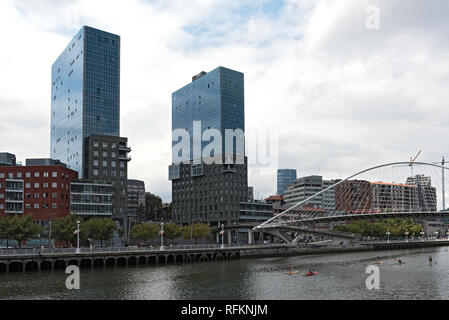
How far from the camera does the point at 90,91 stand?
184125 mm

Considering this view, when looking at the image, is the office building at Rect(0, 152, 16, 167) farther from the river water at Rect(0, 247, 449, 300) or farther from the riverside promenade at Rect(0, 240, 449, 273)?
the river water at Rect(0, 247, 449, 300)

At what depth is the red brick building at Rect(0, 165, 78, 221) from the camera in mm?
132500

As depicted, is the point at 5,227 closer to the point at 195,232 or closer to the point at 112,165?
the point at 195,232

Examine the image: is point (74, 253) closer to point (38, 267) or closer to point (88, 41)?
point (38, 267)

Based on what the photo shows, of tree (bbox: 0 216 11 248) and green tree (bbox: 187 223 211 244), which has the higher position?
tree (bbox: 0 216 11 248)

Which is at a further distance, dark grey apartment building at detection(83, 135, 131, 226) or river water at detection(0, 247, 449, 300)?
dark grey apartment building at detection(83, 135, 131, 226)

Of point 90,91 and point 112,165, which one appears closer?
point 112,165

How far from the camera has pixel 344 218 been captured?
124188mm

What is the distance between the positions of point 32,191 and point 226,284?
283 ft

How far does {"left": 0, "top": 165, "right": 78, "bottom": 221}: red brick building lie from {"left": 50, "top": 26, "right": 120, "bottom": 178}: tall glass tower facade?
135 ft

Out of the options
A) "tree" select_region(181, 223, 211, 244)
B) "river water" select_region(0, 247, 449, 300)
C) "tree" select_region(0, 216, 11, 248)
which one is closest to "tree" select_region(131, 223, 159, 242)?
"tree" select_region(181, 223, 211, 244)

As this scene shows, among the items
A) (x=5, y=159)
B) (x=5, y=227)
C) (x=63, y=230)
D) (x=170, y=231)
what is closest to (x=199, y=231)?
(x=170, y=231)
